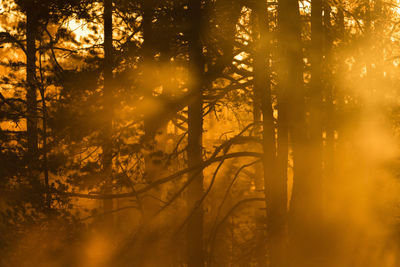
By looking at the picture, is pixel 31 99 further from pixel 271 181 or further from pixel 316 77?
pixel 316 77

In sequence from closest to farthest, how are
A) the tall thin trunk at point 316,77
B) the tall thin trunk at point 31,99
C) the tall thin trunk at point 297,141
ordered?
the tall thin trunk at point 297,141 → the tall thin trunk at point 316,77 → the tall thin trunk at point 31,99

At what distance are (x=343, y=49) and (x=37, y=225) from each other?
801 cm

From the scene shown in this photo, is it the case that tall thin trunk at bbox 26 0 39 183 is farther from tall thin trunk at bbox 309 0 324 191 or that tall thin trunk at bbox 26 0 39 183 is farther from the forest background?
tall thin trunk at bbox 309 0 324 191

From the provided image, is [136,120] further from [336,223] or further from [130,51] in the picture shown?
[336,223]

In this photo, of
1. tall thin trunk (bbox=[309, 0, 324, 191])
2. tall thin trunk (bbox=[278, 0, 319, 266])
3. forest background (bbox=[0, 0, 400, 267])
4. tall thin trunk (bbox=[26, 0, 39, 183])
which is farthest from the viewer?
tall thin trunk (bbox=[26, 0, 39, 183])

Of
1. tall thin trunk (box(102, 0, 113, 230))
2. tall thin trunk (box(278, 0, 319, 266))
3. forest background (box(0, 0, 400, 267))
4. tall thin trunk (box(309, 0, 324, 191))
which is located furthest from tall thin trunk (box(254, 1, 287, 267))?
tall thin trunk (box(102, 0, 113, 230))

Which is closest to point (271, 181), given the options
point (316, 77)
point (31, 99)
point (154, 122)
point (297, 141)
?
point (297, 141)

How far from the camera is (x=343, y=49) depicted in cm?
1073

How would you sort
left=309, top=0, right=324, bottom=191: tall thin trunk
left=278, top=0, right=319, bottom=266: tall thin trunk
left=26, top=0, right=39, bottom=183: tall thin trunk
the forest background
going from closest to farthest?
left=278, top=0, right=319, bottom=266: tall thin trunk
the forest background
left=309, top=0, right=324, bottom=191: tall thin trunk
left=26, top=0, right=39, bottom=183: tall thin trunk

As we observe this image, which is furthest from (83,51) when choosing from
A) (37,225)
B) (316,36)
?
(316,36)

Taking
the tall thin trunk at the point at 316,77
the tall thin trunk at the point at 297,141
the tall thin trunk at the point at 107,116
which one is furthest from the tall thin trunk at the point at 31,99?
the tall thin trunk at the point at 316,77

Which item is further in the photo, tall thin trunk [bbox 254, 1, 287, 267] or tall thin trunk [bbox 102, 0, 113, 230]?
tall thin trunk [bbox 102, 0, 113, 230]

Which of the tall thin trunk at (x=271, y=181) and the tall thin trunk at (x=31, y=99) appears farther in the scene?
the tall thin trunk at (x=31, y=99)

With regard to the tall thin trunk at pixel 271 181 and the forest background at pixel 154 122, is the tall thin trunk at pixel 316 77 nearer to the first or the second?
the forest background at pixel 154 122
